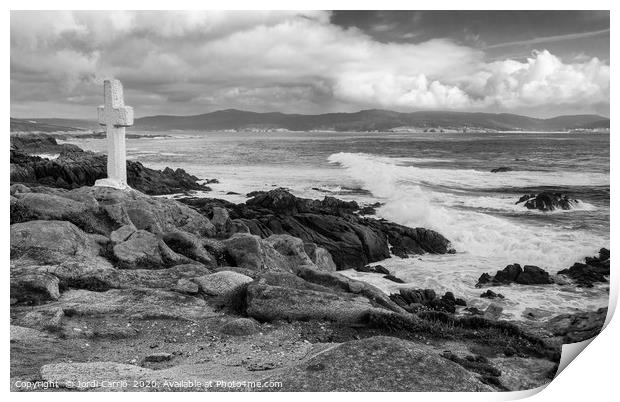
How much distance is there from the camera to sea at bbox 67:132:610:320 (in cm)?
687

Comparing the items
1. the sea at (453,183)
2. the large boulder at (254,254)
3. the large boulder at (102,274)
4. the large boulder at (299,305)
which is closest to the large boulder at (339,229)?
the sea at (453,183)

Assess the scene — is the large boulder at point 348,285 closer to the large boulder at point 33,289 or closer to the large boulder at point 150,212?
the large boulder at point 150,212

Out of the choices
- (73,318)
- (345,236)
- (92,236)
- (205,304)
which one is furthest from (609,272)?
(92,236)

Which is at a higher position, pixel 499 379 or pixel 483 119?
pixel 483 119

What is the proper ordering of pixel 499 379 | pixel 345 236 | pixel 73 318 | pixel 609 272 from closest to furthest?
pixel 499 379 < pixel 73 318 < pixel 609 272 < pixel 345 236

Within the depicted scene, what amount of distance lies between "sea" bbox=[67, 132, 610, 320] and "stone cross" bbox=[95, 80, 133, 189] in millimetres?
338

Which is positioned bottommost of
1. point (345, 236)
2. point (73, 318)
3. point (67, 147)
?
point (73, 318)

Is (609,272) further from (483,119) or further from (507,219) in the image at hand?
(483,119)

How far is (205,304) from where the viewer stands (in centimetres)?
606

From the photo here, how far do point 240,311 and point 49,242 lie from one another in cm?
288

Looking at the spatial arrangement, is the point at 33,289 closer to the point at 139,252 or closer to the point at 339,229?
the point at 139,252

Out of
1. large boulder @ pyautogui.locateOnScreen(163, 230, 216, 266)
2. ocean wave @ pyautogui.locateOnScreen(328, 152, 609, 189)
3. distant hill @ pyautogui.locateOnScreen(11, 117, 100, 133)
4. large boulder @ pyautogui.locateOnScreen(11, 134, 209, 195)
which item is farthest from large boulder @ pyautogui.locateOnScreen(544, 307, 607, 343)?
distant hill @ pyautogui.locateOnScreen(11, 117, 100, 133)

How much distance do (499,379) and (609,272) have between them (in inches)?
109

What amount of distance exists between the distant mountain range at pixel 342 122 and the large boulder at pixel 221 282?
283cm
